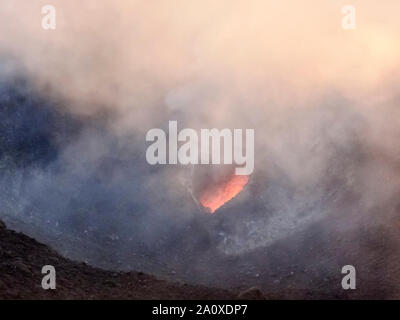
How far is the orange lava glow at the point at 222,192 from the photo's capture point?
1642 cm

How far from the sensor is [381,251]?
1274 cm

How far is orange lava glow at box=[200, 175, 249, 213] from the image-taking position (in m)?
16.4

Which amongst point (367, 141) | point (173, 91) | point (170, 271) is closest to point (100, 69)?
point (173, 91)

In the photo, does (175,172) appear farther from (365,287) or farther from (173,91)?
(365,287)

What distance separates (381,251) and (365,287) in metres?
1.25

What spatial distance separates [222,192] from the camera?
662 inches
